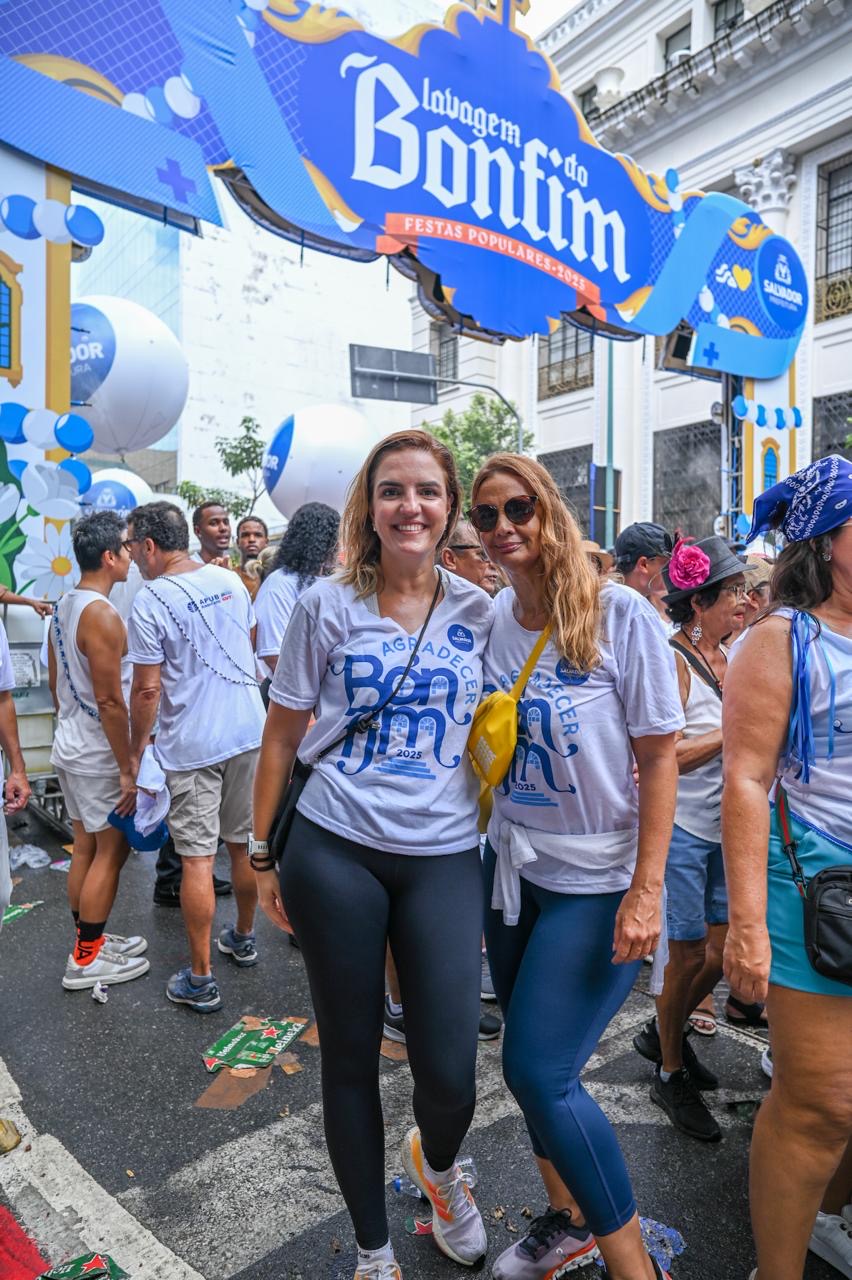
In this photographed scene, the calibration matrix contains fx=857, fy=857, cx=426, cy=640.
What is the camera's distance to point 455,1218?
2.19 metres

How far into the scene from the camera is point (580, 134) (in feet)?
30.5

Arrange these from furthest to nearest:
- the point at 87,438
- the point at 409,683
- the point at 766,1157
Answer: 1. the point at 87,438
2. the point at 409,683
3. the point at 766,1157

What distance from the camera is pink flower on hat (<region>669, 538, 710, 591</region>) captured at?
9.80 feet

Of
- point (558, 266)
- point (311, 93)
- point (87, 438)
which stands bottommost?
point (87, 438)

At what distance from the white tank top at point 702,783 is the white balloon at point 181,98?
5.85 metres

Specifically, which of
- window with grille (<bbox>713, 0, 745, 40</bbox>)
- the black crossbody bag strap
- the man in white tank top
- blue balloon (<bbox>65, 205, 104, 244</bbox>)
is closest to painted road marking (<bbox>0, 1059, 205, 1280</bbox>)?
the man in white tank top

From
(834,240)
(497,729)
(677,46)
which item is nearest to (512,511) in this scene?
(497,729)

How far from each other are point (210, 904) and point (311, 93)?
261 inches

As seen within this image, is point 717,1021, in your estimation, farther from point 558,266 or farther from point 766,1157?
point 558,266

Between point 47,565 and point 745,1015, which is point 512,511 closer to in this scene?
point 745,1015

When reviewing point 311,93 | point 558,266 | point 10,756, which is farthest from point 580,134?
point 10,756

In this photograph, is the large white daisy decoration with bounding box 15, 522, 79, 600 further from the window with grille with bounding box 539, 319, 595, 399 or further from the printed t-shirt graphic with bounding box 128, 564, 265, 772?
the window with grille with bounding box 539, 319, 595, 399

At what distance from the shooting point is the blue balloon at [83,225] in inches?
230

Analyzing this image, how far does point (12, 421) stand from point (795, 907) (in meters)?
5.58
